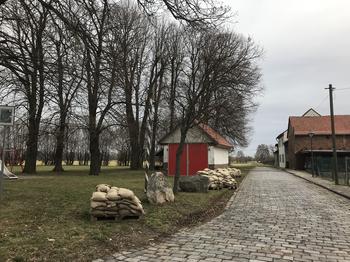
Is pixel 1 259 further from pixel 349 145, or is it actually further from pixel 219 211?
pixel 349 145

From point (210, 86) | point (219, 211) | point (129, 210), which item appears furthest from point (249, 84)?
point (129, 210)

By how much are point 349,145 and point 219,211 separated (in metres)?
47.2

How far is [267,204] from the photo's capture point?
586 inches

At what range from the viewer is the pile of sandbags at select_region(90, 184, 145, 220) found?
30.7 feet

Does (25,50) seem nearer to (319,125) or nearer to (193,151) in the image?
(193,151)

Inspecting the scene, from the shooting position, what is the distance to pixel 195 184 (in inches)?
691

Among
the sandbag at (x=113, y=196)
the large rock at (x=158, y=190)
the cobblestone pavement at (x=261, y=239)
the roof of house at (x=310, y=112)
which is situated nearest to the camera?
the cobblestone pavement at (x=261, y=239)

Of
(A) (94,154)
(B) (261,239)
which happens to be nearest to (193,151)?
(A) (94,154)

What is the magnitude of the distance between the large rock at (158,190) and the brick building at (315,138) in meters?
43.3

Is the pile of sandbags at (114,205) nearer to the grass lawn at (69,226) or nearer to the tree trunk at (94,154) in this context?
the grass lawn at (69,226)

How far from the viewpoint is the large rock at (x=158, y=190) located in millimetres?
12625

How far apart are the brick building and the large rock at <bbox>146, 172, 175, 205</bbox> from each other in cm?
4326

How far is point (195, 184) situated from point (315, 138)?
4355cm

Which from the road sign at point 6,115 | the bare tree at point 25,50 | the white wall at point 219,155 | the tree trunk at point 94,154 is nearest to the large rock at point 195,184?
the bare tree at point 25,50
